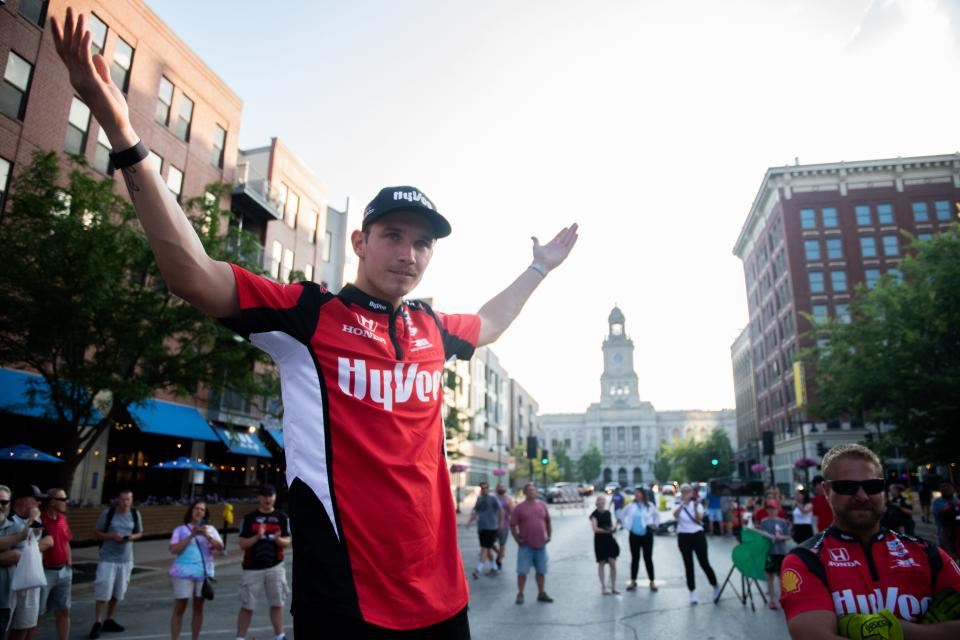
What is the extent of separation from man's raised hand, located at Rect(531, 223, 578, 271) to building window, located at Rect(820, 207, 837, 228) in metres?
61.2

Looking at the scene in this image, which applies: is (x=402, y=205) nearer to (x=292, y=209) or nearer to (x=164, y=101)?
(x=164, y=101)

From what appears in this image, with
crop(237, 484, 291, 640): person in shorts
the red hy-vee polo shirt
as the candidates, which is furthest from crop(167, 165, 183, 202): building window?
the red hy-vee polo shirt

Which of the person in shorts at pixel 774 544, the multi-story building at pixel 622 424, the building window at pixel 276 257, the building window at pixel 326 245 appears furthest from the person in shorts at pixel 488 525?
the multi-story building at pixel 622 424

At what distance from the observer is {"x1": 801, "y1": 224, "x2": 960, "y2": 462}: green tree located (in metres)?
21.1

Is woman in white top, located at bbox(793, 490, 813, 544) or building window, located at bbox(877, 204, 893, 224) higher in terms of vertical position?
building window, located at bbox(877, 204, 893, 224)

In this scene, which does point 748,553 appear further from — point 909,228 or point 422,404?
point 909,228

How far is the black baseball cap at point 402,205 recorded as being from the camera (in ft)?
7.47

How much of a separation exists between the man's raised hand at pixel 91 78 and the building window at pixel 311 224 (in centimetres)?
3185

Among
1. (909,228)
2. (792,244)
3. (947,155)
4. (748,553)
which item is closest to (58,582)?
(748,553)

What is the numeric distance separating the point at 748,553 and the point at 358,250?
10184 mm

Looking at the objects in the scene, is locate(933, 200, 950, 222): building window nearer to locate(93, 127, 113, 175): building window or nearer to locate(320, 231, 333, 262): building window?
locate(320, 231, 333, 262): building window

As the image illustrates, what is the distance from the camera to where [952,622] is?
2.75 meters

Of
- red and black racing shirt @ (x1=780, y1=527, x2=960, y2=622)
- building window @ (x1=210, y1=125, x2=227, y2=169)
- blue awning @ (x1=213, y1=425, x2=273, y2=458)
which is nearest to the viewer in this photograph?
red and black racing shirt @ (x1=780, y1=527, x2=960, y2=622)

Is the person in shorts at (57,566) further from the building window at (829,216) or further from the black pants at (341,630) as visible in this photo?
→ the building window at (829,216)
